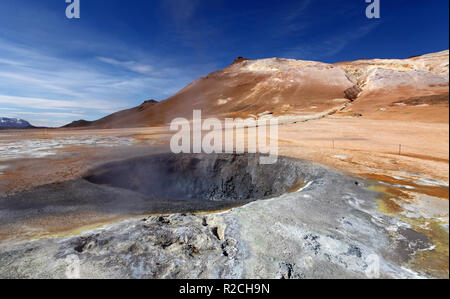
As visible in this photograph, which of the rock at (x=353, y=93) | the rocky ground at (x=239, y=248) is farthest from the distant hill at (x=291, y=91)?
the rocky ground at (x=239, y=248)

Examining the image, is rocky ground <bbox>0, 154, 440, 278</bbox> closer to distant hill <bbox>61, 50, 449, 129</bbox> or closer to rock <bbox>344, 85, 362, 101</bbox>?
distant hill <bbox>61, 50, 449, 129</bbox>

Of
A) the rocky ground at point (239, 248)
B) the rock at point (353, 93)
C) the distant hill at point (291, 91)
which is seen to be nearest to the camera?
the rocky ground at point (239, 248)

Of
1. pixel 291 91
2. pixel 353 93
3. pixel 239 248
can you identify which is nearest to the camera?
pixel 239 248

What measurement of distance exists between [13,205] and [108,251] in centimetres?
360

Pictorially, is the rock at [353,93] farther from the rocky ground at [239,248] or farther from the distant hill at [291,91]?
the rocky ground at [239,248]

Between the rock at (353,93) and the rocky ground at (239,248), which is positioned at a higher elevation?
the rock at (353,93)

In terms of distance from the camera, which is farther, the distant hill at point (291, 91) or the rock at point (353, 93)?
the rock at point (353, 93)

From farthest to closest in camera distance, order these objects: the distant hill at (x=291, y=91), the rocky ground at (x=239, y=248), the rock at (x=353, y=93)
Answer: the rock at (x=353, y=93) < the distant hill at (x=291, y=91) < the rocky ground at (x=239, y=248)

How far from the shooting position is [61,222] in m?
4.00

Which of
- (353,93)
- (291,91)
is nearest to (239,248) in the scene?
(353,93)

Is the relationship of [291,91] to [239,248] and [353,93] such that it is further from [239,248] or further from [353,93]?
[239,248]

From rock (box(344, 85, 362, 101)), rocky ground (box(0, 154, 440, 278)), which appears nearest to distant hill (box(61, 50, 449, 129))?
rock (box(344, 85, 362, 101))
